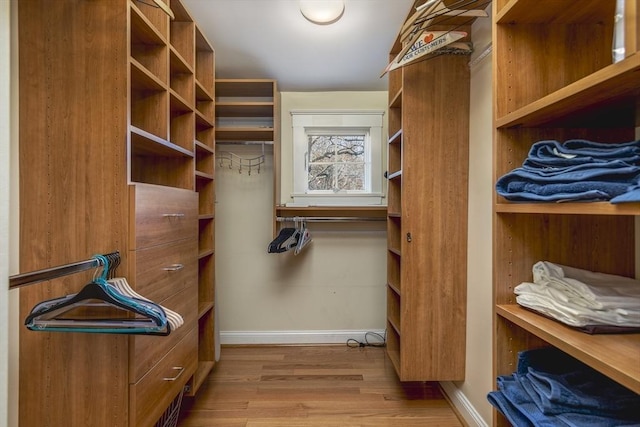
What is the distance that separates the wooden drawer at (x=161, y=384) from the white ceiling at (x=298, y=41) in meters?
1.88

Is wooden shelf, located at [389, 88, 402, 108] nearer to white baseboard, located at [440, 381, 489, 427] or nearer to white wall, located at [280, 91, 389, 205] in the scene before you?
white wall, located at [280, 91, 389, 205]

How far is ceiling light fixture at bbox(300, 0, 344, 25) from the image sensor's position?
1768mm

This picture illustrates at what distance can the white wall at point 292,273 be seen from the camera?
2803 millimetres

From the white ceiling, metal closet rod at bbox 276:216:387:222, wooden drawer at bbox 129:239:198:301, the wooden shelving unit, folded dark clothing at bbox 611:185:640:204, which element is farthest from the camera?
metal closet rod at bbox 276:216:387:222

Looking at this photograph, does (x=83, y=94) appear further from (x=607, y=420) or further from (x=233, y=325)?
(x=233, y=325)

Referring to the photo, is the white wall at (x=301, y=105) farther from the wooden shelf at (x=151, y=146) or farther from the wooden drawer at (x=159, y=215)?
the wooden drawer at (x=159, y=215)

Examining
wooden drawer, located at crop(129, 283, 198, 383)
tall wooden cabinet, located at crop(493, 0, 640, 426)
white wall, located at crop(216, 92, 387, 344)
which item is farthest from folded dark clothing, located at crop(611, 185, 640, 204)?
white wall, located at crop(216, 92, 387, 344)

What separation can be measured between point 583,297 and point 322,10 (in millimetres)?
1838

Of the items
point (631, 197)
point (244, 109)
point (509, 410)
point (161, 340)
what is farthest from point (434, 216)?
point (244, 109)

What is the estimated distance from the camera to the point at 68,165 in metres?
1.15

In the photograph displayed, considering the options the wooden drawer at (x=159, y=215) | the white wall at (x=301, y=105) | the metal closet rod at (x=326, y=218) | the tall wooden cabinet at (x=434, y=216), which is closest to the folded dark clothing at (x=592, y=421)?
the tall wooden cabinet at (x=434, y=216)

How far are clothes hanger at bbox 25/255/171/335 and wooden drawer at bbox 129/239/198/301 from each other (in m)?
0.14

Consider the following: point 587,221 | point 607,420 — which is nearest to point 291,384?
point 607,420

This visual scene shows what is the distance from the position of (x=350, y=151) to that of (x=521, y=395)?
7.44 ft
